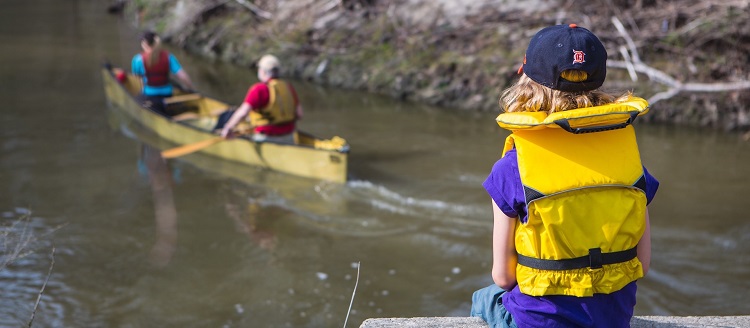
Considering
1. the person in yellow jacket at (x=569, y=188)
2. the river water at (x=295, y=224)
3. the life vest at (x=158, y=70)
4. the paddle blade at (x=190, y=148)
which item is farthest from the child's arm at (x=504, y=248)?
the life vest at (x=158, y=70)

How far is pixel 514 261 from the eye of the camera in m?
2.20

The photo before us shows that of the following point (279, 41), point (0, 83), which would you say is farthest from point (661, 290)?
point (0, 83)

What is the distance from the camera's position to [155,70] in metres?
9.34

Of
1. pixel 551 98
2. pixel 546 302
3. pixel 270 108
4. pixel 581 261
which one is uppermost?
pixel 551 98

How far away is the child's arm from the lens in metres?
2.12

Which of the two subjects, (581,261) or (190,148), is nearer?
(581,261)

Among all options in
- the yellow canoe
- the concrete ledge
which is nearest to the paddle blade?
the yellow canoe

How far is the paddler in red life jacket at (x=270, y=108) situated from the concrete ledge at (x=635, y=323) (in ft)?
15.7

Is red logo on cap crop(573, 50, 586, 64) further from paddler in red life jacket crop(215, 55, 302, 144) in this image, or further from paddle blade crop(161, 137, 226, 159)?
paddle blade crop(161, 137, 226, 159)

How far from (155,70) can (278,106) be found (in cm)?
243

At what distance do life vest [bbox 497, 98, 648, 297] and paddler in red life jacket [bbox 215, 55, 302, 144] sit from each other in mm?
5554

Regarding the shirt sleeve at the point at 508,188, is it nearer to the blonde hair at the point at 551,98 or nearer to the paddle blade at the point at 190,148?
the blonde hair at the point at 551,98

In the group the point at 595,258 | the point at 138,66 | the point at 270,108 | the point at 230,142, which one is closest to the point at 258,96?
the point at 270,108

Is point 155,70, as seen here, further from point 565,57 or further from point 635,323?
point 565,57
